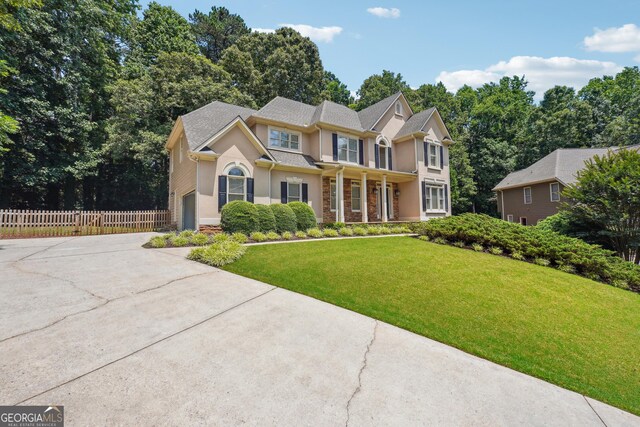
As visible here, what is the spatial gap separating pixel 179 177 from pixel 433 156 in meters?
17.4

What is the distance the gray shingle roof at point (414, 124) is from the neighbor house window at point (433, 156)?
1.70m

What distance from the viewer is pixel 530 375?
3285 millimetres

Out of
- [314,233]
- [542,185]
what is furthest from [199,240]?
[542,185]

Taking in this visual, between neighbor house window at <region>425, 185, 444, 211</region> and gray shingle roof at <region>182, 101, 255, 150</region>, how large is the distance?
1350 cm

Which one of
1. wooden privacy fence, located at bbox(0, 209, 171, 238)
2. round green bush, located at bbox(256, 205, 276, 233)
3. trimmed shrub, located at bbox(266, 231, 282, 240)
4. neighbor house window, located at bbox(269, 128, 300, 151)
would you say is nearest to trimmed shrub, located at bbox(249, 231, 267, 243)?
trimmed shrub, located at bbox(266, 231, 282, 240)

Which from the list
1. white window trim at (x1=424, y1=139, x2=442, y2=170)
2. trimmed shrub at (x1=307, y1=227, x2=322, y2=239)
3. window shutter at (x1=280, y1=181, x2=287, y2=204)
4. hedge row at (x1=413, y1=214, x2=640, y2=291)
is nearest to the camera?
hedge row at (x1=413, y1=214, x2=640, y2=291)

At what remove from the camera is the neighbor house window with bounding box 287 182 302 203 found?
51.6ft

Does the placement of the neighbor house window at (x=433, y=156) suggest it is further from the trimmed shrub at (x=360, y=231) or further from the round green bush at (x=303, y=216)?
the round green bush at (x=303, y=216)

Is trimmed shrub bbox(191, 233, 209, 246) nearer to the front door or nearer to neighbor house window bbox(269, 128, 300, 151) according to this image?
the front door

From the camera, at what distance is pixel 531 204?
2438 cm

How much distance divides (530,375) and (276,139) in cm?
1541

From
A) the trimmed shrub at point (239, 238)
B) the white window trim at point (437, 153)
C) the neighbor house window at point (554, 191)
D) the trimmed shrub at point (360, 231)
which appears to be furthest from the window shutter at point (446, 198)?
the trimmed shrub at point (239, 238)

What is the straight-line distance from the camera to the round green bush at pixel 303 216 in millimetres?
12969

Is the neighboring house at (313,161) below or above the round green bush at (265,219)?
above
